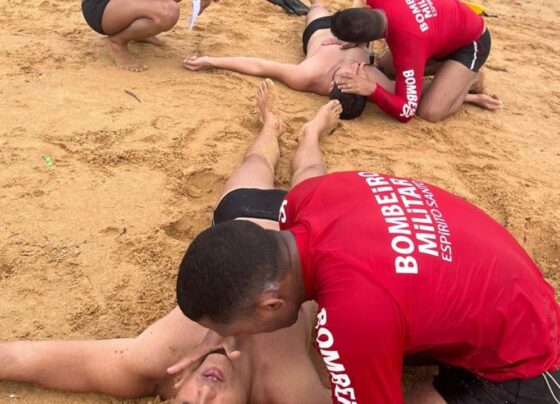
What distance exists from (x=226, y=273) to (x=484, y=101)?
127 inches

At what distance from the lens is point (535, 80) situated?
16.0ft

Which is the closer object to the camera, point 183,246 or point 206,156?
point 183,246

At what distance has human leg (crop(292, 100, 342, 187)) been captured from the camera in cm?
317

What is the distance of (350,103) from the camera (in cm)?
393

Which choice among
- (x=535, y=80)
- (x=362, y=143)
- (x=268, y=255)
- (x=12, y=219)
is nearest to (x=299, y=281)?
(x=268, y=255)

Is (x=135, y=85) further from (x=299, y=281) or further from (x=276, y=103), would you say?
(x=299, y=281)

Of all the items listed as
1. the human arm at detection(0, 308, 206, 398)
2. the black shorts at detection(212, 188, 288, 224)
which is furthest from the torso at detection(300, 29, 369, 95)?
the human arm at detection(0, 308, 206, 398)

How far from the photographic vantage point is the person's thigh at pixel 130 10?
152 inches

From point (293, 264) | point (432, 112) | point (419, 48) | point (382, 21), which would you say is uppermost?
point (293, 264)

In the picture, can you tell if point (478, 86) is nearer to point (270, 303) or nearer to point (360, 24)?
point (360, 24)

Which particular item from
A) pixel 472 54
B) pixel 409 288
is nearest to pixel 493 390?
pixel 409 288

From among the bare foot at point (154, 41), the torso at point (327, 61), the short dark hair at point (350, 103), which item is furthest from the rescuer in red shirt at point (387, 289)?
the bare foot at point (154, 41)

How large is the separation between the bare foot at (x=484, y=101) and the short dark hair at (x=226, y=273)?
3027 millimetres

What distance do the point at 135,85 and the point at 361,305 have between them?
2688mm
